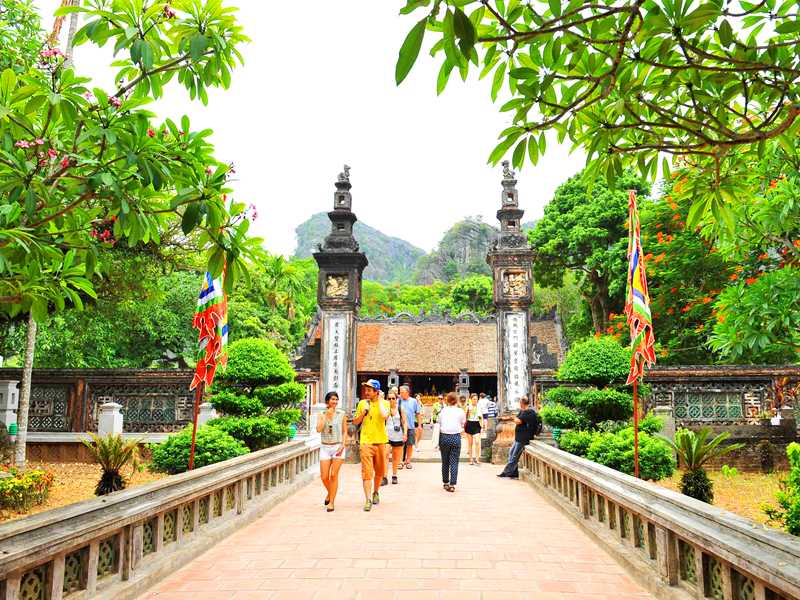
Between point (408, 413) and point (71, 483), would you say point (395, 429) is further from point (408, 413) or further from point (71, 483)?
point (71, 483)

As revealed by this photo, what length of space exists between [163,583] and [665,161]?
14.8ft

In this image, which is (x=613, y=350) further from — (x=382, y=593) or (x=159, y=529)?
(x=159, y=529)

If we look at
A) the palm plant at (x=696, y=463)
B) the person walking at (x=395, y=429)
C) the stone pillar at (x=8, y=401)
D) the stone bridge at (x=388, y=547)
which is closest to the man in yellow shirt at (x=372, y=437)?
the stone bridge at (x=388, y=547)

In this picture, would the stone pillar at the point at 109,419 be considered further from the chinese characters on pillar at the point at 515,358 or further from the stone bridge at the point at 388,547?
the chinese characters on pillar at the point at 515,358

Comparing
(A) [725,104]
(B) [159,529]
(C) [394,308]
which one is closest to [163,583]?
(B) [159,529]

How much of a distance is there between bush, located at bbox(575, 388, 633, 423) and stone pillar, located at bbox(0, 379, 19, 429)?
11305 millimetres

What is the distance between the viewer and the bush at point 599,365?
9.44m

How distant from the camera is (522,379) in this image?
15281mm

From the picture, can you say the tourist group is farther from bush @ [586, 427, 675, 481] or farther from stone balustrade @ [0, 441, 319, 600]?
bush @ [586, 427, 675, 481]

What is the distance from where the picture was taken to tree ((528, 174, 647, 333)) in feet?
79.2

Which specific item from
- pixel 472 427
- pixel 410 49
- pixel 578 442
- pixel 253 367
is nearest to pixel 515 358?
pixel 472 427

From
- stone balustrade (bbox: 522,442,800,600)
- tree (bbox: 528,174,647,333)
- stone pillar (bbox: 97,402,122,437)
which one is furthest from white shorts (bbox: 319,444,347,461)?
tree (bbox: 528,174,647,333)

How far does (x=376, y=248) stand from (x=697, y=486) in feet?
305

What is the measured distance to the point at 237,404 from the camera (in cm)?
904
